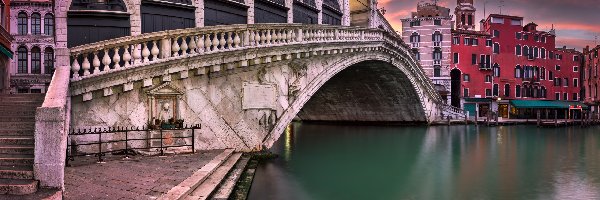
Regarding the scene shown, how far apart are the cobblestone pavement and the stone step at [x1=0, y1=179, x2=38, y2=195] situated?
1.49 ft

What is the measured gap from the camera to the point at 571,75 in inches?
2218

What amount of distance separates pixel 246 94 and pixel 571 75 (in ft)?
169

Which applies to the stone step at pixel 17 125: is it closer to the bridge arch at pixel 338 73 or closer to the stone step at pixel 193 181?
the stone step at pixel 193 181

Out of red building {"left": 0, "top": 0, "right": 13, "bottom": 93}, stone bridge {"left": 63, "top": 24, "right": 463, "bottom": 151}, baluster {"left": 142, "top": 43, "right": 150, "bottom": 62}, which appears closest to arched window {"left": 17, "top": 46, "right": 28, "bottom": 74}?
red building {"left": 0, "top": 0, "right": 13, "bottom": 93}

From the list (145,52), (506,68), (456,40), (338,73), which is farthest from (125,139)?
(506,68)

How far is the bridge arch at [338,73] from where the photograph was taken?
52.7ft

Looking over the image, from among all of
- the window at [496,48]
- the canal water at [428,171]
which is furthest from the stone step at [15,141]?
the window at [496,48]

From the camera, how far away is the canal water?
40.1 feet

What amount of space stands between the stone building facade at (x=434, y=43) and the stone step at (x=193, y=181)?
4122 centimetres

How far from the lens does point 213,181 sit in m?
9.53


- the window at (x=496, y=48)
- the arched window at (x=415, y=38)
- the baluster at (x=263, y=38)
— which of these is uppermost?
the arched window at (x=415, y=38)

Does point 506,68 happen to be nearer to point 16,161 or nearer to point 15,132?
point 15,132

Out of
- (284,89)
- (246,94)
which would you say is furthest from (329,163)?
(246,94)

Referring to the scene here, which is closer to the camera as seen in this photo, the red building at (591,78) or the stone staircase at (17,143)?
the stone staircase at (17,143)
